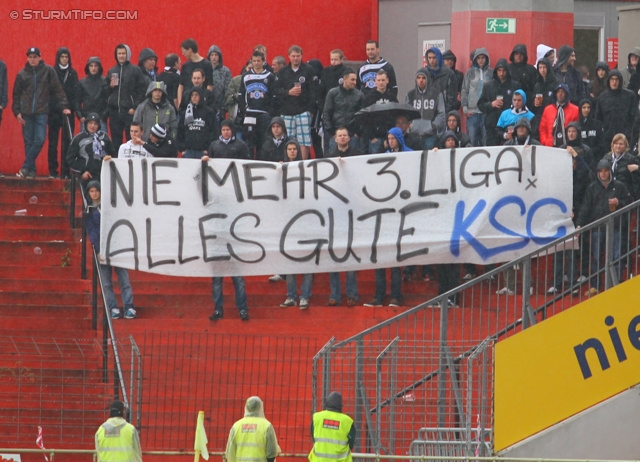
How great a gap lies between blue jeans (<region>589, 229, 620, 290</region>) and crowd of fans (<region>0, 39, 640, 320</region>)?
481 millimetres

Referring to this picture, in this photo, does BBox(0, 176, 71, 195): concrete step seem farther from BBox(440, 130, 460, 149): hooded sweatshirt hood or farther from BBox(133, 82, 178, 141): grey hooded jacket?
BBox(440, 130, 460, 149): hooded sweatshirt hood

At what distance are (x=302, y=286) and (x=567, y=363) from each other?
431 cm

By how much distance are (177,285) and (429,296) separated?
136 inches

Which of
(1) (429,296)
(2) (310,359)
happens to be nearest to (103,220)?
(2) (310,359)

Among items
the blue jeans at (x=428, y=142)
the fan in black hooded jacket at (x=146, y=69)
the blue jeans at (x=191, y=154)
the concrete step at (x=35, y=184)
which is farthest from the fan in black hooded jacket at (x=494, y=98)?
the concrete step at (x=35, y=184)

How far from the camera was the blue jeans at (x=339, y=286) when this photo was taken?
18969mm

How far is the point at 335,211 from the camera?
1803cm

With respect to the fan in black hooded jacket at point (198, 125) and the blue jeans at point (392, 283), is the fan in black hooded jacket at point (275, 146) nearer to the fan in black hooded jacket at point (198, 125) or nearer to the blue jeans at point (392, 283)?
the fan in black hooded jacket at point (198, 125)

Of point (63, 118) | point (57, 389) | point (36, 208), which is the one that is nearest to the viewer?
point (57, 389)

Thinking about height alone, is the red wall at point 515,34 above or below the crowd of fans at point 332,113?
above

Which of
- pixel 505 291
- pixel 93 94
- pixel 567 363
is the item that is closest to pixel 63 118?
pixel 93 94

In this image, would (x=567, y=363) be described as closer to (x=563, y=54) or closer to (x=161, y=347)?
(x=161, y=347)

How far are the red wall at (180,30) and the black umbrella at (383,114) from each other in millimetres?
6644

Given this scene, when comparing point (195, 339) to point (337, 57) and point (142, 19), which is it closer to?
point (337, 57)
